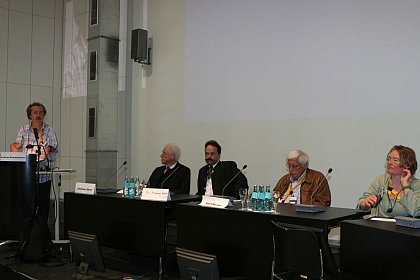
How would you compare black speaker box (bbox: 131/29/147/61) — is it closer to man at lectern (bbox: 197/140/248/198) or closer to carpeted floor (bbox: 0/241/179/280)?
man at lectern (bbox: 197/140/248/198)

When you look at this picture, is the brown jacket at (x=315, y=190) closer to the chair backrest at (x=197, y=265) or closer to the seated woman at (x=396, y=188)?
the seated woman at (x=396, y=188)

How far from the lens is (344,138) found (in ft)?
13.7

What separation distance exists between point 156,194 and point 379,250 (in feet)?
5.64

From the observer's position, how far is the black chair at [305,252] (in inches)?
87.5

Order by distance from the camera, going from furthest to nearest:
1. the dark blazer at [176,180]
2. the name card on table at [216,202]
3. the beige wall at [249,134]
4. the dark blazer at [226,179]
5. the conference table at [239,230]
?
1. the dark blazer at [176,180]
2. the dark blazer at [226,179]
3. the beige wall at [249,134]
4. the name card on table at [216,202]
5. the conference table at [239,230]

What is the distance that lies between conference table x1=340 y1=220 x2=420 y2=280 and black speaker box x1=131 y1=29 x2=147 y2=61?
4.30m

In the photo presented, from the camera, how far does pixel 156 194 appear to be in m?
3.37

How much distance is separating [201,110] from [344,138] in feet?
5.99

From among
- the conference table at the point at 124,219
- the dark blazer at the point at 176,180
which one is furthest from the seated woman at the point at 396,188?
the dark blazer at the point at 176,180

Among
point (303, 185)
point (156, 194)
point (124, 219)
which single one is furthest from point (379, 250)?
point (124, 219)

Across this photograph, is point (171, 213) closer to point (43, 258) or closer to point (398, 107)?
point (43, 258)

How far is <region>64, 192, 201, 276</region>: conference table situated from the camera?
3.28m

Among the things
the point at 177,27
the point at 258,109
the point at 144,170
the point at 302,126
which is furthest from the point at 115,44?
the point at 302,126

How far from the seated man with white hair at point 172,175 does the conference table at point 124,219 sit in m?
0.71
